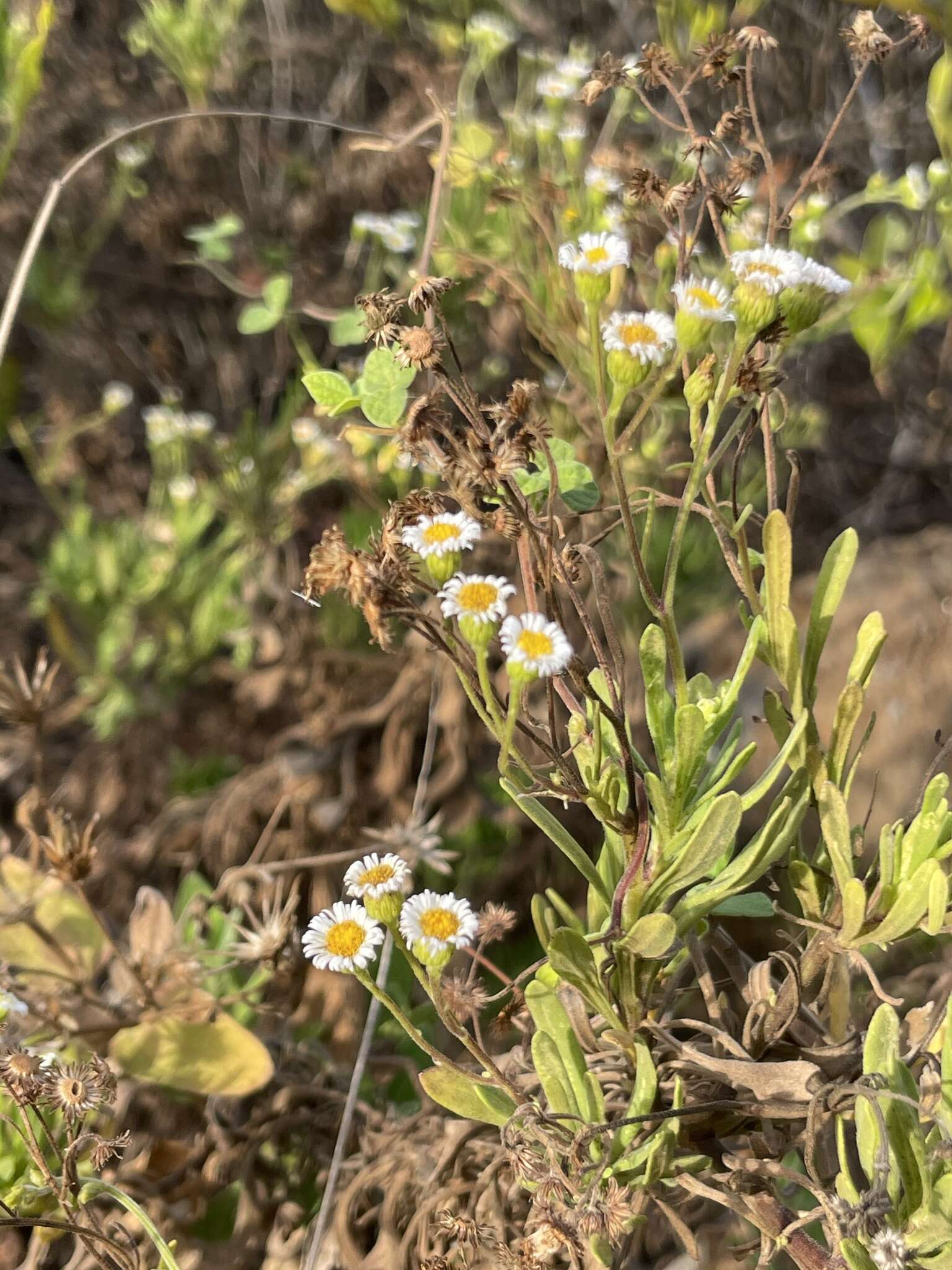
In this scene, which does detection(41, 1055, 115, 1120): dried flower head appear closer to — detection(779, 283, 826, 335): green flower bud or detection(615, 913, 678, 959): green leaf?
detection(615, 913, 678, 959): green leaf

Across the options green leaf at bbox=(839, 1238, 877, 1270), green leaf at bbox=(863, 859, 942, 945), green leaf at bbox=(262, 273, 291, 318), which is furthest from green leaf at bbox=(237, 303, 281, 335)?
green leaf at bbox=(839, 1238, 877, 1270)

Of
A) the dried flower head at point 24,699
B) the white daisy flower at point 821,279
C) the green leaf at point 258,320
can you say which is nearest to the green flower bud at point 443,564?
the white daisy flower at point 821,279

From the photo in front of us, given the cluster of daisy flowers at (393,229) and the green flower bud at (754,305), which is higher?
the cluster of daisy flowers at (393,229)

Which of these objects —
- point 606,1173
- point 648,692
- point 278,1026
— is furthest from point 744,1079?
point 278,1026

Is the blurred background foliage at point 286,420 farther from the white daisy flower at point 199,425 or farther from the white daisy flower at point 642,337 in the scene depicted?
the white daisy flower at point 642,337

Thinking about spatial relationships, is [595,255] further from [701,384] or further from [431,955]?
[431,955]

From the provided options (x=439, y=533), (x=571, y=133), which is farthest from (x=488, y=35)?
(x=439, y=533)

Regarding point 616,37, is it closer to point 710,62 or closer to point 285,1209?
point 710,62
